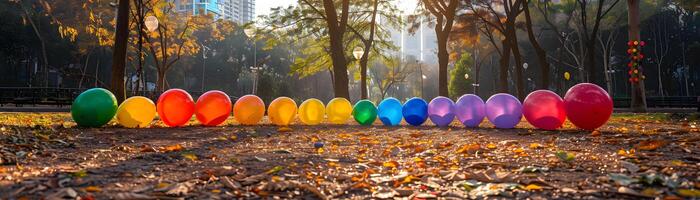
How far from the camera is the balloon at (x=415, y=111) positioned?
→ 12852mm

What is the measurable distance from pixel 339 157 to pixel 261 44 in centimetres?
5791

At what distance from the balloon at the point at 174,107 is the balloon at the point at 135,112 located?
0.88ft

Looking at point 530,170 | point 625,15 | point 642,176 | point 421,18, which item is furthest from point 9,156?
point 625,15

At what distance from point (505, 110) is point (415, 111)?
8.28 ft

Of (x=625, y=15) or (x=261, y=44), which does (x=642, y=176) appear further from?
Answer: (x=261, y=44)

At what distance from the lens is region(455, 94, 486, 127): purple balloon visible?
11.7 m

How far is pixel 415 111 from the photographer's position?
12852 millimetres

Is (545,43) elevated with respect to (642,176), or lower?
elevated

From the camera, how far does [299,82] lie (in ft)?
205

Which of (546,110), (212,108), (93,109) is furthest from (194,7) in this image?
(546,110)

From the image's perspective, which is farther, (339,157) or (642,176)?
(339,157)

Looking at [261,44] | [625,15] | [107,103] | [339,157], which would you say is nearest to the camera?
[339,157]

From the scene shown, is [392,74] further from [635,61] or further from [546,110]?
[546,110]

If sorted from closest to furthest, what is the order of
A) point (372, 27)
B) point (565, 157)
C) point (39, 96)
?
1. point (565, 157)
2. point (372, 27)
3. point (39, 96)
